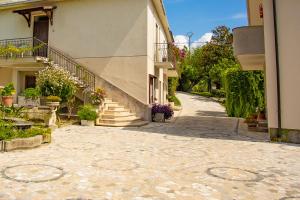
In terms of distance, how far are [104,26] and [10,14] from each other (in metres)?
6.90

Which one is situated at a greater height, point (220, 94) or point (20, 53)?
point (20, 53)

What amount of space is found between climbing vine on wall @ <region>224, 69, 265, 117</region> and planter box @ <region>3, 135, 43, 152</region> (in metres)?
13.0

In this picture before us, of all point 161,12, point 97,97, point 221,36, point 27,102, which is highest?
point 221,36

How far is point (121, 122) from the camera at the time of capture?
11992 millimetres

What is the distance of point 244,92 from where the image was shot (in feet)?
54.2

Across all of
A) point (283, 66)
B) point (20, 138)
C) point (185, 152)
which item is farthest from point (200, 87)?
point (20, 138)

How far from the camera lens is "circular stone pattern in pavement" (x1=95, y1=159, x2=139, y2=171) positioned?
16.6 feet

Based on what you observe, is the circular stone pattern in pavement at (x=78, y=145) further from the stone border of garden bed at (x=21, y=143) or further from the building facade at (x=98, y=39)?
the building facade at (x=98, y=39)

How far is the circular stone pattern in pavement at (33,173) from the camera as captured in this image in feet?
13.9

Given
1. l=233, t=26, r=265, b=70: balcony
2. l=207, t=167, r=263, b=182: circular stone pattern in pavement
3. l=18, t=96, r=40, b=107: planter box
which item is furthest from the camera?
l=18, t=96, r=40, b=107: planter box

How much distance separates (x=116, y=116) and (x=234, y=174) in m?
8.01

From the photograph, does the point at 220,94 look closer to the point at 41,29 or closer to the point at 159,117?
the point at 159,117

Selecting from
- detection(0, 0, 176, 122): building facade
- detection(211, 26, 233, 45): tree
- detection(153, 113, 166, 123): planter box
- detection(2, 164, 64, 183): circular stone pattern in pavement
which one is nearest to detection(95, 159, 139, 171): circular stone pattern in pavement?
detection(2, 164, 64, 183): circular stone pattern in pavement

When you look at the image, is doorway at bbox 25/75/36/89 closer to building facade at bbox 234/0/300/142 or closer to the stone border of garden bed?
the stone border of garden bed
